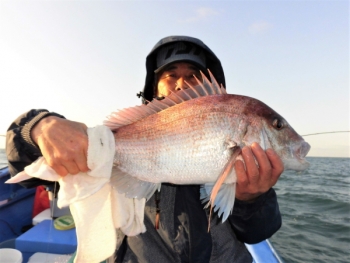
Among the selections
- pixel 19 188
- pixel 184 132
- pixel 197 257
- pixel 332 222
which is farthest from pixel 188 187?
pixel 332 222

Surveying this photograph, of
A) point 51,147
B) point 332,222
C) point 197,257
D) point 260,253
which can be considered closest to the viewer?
point 51,147

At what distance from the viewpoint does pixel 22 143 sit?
72.6 inches

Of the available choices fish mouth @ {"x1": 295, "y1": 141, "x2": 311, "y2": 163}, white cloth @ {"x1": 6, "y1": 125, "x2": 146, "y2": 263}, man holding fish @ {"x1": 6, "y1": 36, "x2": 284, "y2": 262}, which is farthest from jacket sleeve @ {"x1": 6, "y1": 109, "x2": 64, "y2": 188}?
fish mouth @ {"x1": 295, "y1": 141, "x2": 311, "y2": 163}

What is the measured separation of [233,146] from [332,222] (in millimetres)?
9675

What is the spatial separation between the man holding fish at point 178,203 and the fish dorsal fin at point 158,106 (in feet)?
1.09

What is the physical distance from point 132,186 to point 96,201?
0.94 ft

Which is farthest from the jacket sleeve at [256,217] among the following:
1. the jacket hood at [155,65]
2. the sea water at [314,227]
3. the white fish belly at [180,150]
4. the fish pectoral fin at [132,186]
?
the sea water at [314,227]

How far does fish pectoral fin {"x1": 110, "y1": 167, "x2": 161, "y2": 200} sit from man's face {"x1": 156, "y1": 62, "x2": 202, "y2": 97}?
54.1 inches

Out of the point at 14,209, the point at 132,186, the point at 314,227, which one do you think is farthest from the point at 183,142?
the point at 314,227

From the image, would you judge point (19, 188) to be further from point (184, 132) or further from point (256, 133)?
point (256, 133)

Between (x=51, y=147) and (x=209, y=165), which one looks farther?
(x=209, y=165)

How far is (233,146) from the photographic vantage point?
1949 mm

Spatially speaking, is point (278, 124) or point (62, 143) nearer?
point (62, 143)

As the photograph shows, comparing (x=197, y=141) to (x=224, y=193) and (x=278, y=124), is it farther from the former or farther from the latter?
(x=278, y=124)
